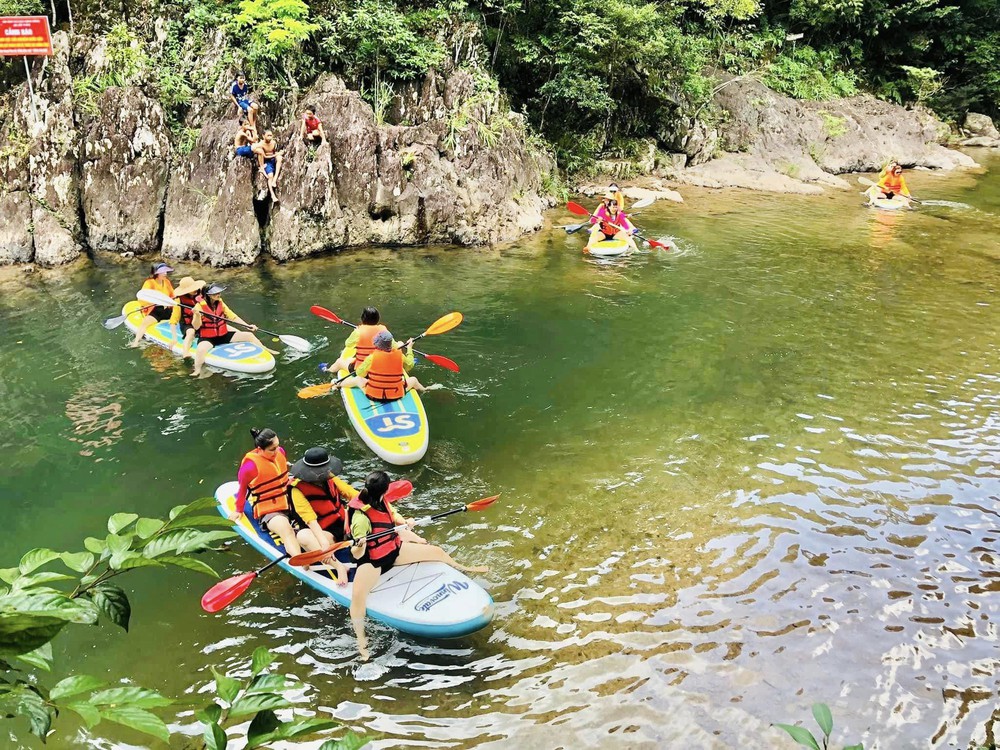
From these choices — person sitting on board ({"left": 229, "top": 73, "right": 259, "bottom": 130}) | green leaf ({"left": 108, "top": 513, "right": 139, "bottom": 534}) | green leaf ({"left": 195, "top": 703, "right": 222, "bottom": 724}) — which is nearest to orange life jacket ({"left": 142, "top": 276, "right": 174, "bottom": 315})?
person sitting on board ({"left": 229, "top": 73, "right": 259, "bottom": 130})

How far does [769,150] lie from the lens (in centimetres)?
1972

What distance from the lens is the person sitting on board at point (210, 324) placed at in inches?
337

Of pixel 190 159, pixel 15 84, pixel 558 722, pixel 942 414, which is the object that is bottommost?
pixel 558 722

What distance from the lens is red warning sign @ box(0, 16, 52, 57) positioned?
1181 cm

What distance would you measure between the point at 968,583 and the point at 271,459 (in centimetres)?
541

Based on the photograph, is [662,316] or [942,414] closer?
[942,414]

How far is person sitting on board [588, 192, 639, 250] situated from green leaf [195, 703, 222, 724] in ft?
40.2

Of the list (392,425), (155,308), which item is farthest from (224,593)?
(155,308)

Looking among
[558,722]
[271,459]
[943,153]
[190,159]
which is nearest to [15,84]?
[190,159]

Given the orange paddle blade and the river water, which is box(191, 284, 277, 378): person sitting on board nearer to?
the river water

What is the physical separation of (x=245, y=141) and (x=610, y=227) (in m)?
6.82

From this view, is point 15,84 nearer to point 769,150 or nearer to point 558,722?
point 558,722

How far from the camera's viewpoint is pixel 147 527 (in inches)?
53.2

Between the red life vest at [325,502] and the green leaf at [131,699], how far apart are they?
413 cm
